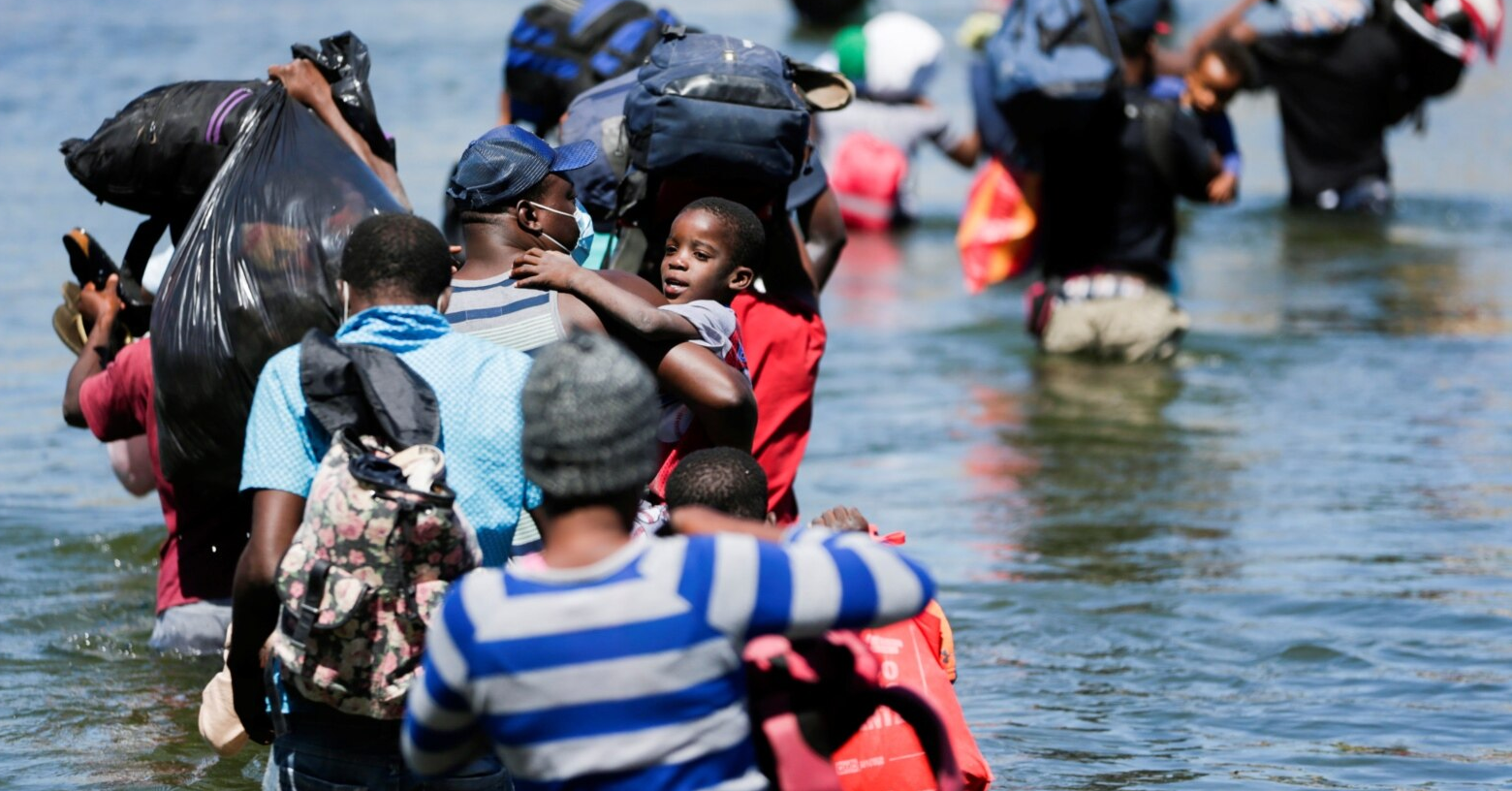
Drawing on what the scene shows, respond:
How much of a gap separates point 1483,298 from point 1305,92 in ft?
10.2

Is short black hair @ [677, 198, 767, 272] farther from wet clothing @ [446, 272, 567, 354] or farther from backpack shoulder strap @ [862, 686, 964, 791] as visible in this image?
backpack shoulder strap @ [862, 686, 964, 791]

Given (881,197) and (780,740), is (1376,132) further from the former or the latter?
(780,740)

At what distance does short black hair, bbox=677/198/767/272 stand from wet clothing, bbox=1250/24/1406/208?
11010 mm

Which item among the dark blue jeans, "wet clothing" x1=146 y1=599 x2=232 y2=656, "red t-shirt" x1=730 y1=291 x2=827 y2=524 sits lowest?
"wet clothing" x1=146 y1=599 x2=232 y2=656

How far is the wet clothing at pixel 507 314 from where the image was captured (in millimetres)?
4004

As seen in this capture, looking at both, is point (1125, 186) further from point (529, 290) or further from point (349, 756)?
point (349, 756)

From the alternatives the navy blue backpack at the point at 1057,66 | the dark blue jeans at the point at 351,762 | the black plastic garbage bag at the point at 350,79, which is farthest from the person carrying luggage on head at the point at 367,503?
the navy blue backpack at the point at 1057,66

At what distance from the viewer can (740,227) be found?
4367 millimetres

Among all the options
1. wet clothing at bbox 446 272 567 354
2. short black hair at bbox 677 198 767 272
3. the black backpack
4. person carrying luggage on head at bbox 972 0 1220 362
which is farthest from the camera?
person carrying luggage on head at bbox 972 0 1220 362

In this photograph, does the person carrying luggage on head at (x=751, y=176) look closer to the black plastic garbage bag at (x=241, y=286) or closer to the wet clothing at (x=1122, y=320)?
the black plastic garbage bag at (x=241, y=286)

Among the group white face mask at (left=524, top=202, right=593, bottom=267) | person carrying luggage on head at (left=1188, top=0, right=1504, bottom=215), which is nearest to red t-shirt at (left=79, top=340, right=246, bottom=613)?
white face mask at (left=524, top=202, right=593, bottom=267)

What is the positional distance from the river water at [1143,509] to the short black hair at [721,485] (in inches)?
80.0

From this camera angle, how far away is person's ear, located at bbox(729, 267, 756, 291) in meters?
4.39

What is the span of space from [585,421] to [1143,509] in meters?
5.55
